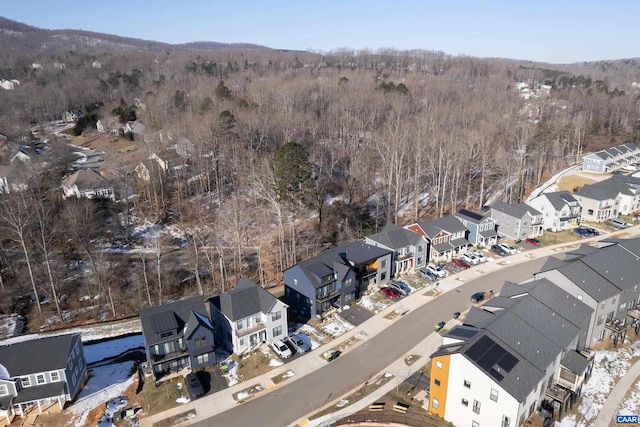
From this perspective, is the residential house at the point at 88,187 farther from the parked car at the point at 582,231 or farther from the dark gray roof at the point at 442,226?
the parked car at the point at 582,231

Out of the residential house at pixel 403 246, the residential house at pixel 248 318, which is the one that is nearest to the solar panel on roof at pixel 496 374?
the residential house at pixel 248 318

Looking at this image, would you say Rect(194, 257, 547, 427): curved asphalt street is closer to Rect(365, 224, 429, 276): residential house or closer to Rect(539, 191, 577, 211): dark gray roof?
Rect(365, 224, 429, 276): residential house

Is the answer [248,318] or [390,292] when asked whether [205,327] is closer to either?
[248,318]

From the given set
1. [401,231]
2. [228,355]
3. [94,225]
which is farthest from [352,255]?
[94,225]

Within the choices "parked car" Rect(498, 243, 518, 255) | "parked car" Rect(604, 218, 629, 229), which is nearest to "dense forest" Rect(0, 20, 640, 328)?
"parked car" Rect(498, 243, 518, 255)

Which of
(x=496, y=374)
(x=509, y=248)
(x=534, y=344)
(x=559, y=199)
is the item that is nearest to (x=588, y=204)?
(x=559, y=199)
